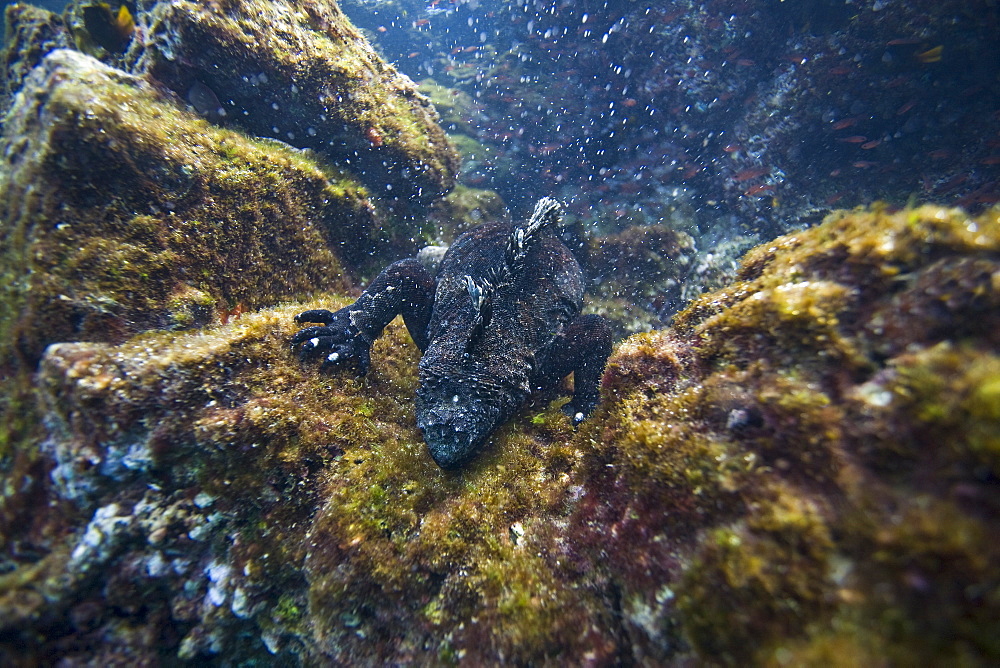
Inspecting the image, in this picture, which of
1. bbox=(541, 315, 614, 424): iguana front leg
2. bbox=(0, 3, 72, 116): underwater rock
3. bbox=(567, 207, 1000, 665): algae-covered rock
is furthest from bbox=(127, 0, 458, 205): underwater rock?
bbox=(567, 207, 1000, 665): algae-covered rock

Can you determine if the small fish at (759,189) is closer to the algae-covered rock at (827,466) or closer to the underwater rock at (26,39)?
the algae-covered rock at (827,466)

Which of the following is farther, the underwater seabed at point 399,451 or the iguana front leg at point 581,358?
the iguana front leg at point 581,358

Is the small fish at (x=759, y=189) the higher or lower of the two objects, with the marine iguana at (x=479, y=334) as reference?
higher

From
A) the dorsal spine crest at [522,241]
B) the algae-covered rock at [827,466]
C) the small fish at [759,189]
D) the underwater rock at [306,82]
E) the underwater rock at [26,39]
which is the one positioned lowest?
the algae-covered rock at [827,466]

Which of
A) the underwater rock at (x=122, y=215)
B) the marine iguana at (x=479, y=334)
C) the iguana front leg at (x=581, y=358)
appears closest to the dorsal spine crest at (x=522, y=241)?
the marine iguana at (x=479, y=334)

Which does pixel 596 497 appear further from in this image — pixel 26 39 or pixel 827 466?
pixel 26 39

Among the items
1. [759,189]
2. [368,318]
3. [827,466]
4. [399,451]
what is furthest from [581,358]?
[759,189]

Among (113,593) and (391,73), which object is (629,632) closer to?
(113,593)
